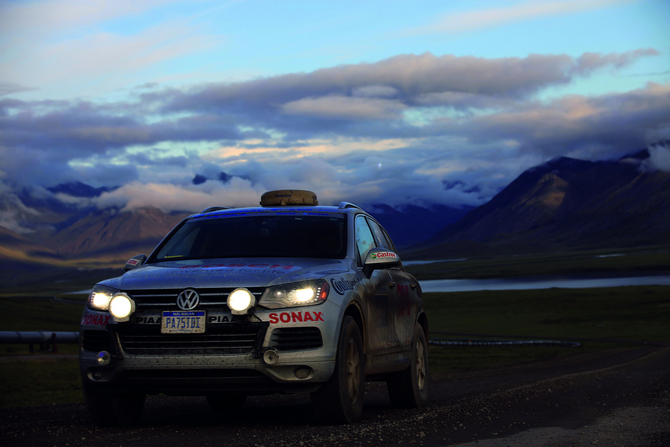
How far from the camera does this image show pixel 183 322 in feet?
21.5

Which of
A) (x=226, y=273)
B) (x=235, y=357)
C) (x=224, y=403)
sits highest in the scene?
(x=226, y=273)

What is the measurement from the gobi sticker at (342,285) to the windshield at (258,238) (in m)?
0.59

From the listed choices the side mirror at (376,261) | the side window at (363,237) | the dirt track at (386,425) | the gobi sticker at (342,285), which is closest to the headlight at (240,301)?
the gobi sticker at (342,285)

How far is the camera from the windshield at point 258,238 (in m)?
7.82

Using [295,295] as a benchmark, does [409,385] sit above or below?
A: below

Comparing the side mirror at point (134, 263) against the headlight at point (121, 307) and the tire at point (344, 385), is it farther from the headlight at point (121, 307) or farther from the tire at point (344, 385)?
the tire at point (344, 385)

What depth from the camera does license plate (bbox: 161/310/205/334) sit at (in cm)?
651

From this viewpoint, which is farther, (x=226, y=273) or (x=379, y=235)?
(x=379, y=235)

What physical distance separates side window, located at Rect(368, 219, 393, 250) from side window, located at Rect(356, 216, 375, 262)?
0.30 m

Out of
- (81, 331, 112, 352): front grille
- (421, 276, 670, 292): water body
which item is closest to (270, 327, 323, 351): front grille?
(81, 331, 112, 352): front grille

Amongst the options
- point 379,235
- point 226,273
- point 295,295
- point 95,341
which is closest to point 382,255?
point 295,295

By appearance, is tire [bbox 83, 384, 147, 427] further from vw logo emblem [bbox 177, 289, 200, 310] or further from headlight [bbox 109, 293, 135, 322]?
vw logo emblem [bbox 177, 289, 200, 310]

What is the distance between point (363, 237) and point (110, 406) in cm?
333

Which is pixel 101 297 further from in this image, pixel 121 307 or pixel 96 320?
pixel 121 307
